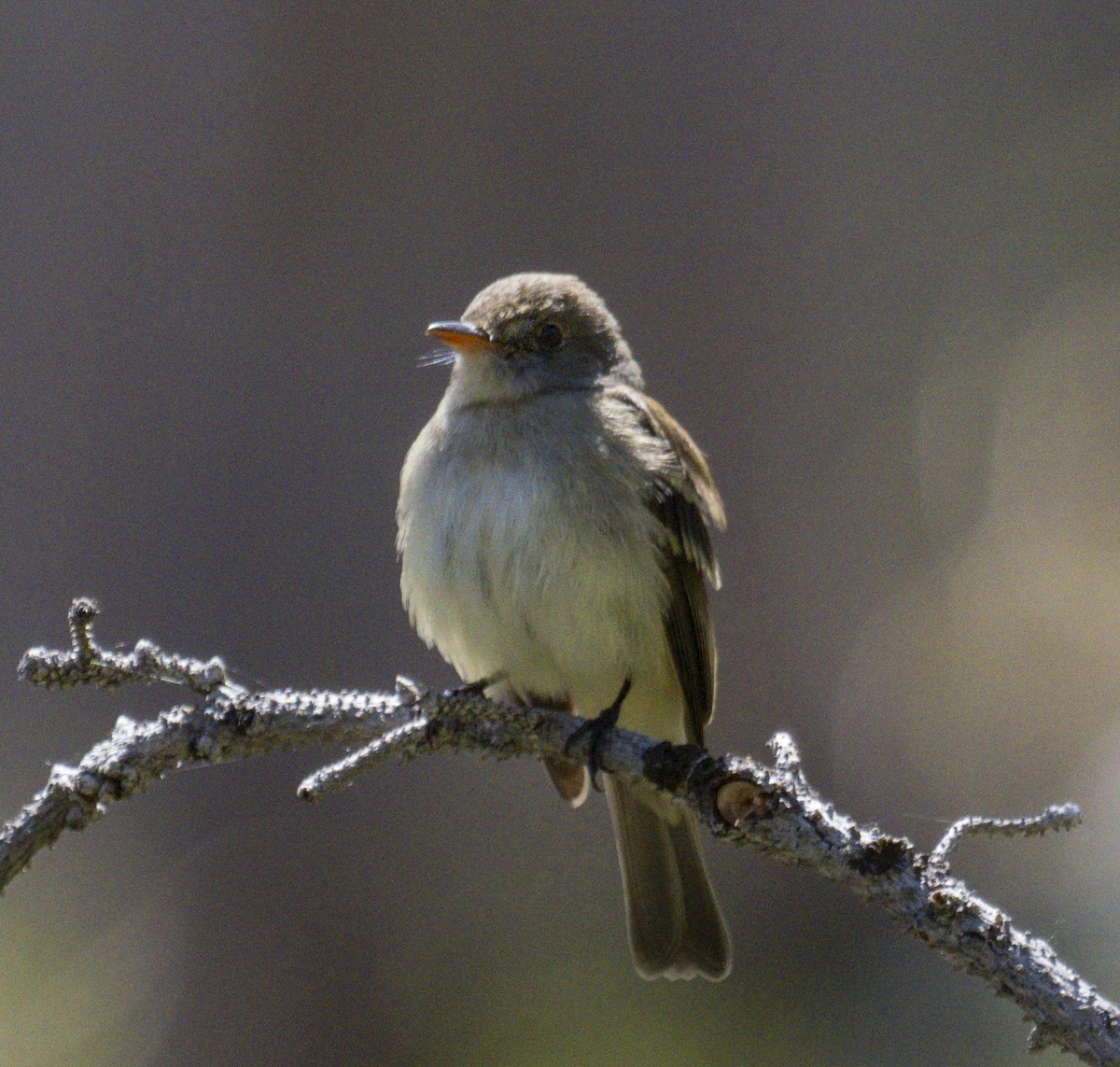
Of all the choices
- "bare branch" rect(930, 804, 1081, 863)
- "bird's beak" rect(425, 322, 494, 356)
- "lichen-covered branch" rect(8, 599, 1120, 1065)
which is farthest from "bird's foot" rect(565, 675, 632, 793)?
"bird's beak" rect(425, 322, 494, 356)

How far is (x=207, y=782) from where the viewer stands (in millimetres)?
5637

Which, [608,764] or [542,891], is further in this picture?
[542,891]

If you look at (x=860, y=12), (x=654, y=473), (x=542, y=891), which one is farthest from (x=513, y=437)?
(x=860, y=12)

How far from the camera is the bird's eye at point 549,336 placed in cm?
448

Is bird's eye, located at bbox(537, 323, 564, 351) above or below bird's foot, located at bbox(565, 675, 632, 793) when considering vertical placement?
above

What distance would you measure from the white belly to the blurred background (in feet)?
5.01

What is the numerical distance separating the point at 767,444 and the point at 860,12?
8.29 feet

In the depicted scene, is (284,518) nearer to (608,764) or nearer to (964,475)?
(608,764)

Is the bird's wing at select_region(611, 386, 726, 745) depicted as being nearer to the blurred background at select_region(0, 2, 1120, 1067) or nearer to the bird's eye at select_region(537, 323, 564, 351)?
the bird's eye at select_region(537, 323, 564, 351)

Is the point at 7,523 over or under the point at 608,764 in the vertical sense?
over

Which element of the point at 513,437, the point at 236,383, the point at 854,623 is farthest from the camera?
the point at 854,623

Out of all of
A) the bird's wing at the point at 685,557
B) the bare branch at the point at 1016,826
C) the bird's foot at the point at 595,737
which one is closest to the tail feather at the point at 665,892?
the bird's wing at the point at 685,557

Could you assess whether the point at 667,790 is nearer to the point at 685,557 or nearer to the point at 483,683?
the point at 483,683

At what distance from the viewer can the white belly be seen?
3818 millimetres
